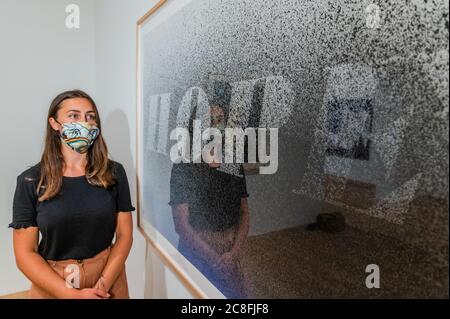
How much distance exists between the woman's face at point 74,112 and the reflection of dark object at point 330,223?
1.17 metres

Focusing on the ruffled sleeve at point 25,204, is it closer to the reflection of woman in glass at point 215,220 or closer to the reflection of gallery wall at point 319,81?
the reflection of woman in glass at point 215,220

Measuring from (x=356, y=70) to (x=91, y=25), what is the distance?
2419 millimetres

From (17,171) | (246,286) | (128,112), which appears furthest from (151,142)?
(17,171)

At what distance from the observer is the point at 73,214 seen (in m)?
1.27

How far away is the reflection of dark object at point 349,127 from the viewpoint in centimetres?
48

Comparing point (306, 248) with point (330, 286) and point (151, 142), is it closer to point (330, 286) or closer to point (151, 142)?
point (330, 286)

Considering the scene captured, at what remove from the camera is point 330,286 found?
21.2 inches

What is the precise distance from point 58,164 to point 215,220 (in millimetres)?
854

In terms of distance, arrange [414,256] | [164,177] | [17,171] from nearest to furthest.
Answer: [414,256]
[164,177]
[17,171]

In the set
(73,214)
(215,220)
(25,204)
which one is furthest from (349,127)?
(25,204)

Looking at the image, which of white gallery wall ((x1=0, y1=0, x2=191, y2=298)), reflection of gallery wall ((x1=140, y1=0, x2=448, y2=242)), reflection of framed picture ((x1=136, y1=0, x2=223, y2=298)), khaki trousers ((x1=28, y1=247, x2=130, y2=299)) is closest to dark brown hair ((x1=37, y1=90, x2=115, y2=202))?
reflection of framed picture ((x1=136, y1=0, x2=223, y2=298))

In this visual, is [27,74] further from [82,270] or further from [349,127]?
[349,127]

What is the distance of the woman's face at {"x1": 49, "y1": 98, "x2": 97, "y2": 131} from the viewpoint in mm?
1360

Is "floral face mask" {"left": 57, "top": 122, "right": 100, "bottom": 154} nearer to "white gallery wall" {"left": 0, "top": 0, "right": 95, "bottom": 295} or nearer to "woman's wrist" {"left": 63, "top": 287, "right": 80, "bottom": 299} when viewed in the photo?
"woman's wrist" {"left": 63, "top": 287, "right": 80, "bottom": 299}
